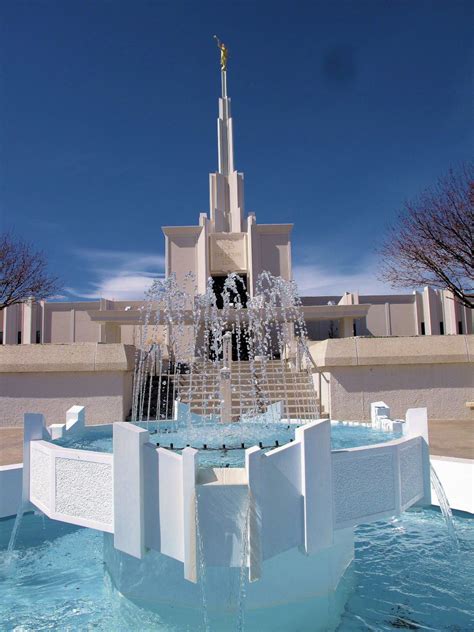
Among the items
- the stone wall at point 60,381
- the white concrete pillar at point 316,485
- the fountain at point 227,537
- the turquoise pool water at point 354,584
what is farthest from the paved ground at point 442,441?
the white concrete pillar at point 316,485

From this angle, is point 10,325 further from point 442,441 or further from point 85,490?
point 85,490

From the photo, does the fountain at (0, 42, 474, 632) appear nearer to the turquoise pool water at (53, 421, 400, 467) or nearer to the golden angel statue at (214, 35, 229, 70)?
the turquoise pool water at (53, 421, 400, 467)

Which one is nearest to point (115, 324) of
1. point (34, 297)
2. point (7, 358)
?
point (34, 297)

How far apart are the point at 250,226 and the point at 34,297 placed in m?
10.8

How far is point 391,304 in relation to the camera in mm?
29391

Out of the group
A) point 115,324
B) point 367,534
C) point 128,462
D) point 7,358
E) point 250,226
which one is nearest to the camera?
point 128,462

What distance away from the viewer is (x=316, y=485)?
3971 mm

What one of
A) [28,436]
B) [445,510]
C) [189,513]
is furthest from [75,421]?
[445,510]

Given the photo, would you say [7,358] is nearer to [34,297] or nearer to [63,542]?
[34,297]

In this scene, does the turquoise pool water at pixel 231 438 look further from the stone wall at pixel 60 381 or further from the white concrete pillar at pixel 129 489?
the stone wall at pixel 60 381

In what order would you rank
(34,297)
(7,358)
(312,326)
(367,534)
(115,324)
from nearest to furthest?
(367,534), (7,358), (34,297), (115,324), (312,326)

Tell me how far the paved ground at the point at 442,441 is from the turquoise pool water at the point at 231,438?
70.3 inches

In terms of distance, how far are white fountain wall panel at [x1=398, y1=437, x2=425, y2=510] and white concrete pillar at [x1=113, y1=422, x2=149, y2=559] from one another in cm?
247

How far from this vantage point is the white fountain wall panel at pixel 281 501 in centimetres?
375
